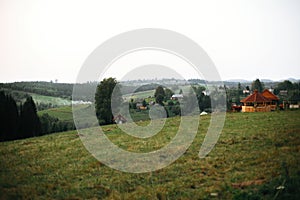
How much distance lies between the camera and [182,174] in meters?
10.5

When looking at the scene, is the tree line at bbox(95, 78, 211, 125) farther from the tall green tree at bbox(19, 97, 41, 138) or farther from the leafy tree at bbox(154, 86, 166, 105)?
the tall green tree at bbox(19, 97, 41, 138)

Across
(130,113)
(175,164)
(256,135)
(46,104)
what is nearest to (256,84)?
(130,113)

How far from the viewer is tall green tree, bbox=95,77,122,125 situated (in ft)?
130

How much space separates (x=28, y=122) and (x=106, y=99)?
37.4 ft

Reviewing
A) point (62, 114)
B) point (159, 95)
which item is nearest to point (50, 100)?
point (62, 114)

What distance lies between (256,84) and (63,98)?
275 feet

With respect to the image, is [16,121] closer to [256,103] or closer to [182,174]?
[256,103]

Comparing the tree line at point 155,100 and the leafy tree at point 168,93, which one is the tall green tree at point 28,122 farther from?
the leafy tree at point 168,93

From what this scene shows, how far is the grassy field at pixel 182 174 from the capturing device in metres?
8.76

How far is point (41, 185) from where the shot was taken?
405 inches

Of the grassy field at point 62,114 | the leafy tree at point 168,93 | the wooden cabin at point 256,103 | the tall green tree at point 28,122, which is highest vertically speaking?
the leafy tree at point 168,93

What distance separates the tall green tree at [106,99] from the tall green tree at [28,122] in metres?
8.88

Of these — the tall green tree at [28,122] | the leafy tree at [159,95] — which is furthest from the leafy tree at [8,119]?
the leafy tree at [159,95]

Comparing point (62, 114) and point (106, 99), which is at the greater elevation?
point (106, 99)
